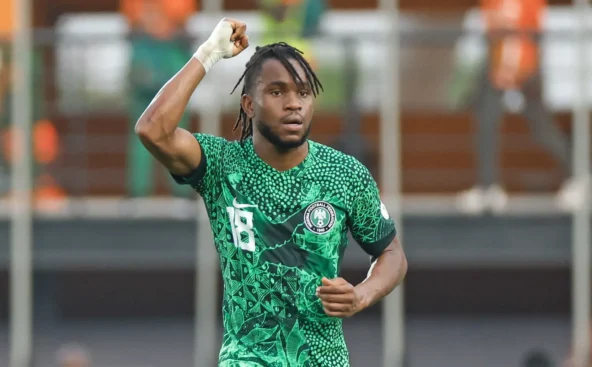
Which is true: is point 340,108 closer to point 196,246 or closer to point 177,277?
point 196,246

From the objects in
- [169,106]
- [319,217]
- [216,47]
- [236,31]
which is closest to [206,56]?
[216,47]

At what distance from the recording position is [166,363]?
37.9 feet

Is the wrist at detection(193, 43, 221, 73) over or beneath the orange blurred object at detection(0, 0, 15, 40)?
beneath

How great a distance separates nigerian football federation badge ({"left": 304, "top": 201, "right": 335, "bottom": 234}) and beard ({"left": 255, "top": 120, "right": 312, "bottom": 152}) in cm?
24

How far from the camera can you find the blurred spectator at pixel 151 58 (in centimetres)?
1046

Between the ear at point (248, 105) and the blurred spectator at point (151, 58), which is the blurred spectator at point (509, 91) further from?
the ear at point (248, 105)

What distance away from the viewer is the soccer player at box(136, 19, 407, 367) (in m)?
4.63

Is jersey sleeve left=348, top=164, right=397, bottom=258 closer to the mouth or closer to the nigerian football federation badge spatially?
the nigerian football federation badge

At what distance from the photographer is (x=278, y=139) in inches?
183

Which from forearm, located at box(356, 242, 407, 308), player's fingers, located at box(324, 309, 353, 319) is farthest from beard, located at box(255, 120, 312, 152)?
player's fingers, located at box(324, 309, 353, 319)

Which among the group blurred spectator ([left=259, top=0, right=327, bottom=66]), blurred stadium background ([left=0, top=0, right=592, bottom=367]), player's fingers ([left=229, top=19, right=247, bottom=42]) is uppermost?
blurred spectator ([left=259, top=0, right=327, bottom=66])

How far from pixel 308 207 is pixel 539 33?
5968 mm

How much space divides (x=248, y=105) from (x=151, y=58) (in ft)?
19.6

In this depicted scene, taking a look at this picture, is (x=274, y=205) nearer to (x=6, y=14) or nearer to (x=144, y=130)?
(x=144, y=130)
